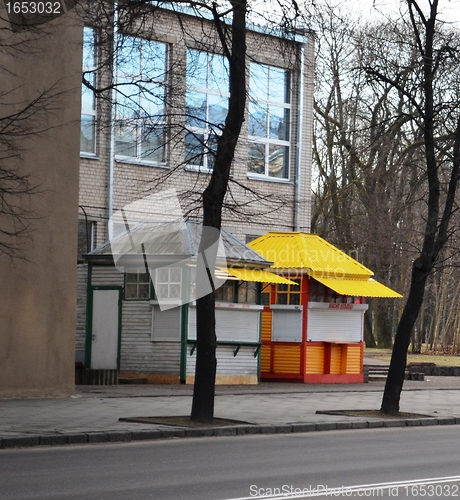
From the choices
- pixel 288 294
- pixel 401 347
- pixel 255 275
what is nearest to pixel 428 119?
pixel 401 347

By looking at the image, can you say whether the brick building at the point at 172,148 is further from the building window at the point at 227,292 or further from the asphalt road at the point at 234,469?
the asphalt road at the point at 234,469

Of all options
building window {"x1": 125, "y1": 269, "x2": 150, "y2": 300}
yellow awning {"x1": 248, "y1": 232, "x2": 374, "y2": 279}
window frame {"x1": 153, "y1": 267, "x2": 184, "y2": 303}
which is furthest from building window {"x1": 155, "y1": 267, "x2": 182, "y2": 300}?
yellow awning {"x1": 248, "y1": 232, "x2": 374, "y2": 279}

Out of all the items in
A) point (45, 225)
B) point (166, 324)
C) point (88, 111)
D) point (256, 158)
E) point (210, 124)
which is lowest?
point (166, 324)

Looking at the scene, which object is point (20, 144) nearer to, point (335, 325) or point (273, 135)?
point (335, 325)

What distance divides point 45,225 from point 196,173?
328 centimetres

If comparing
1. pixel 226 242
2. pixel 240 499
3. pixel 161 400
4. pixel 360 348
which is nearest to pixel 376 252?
pixel 360 348

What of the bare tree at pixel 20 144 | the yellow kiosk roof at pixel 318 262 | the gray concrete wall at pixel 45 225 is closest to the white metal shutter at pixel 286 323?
the yellow kiosk roof at pixel 318 262

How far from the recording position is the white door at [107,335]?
26.9 meters

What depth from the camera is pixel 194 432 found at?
1575cm

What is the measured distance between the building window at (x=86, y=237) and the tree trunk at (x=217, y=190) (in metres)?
14.0

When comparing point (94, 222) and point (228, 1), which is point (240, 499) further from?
point (94, 222)

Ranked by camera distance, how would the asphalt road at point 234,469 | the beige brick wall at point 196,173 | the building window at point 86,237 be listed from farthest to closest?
the building window at point 86,237, the beige brick wall at point 196,173, the asphalt road at point 234,469

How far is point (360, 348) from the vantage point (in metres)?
30.7

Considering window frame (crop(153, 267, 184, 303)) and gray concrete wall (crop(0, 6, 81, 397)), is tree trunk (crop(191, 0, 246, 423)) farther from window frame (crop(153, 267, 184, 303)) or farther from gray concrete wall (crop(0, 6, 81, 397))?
window frame (crop(153, 267, 184, 303))
